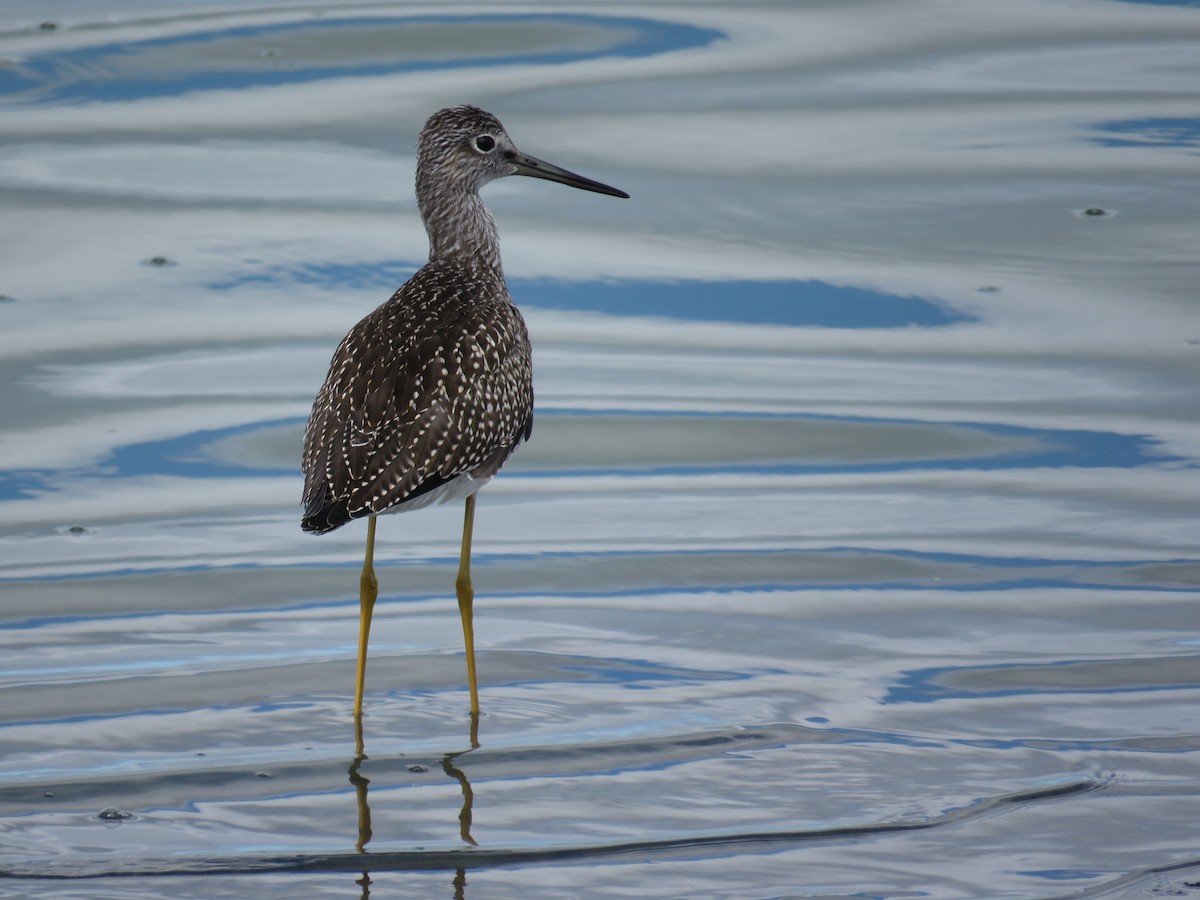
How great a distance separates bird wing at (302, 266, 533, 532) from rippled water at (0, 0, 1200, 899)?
34.2 inches

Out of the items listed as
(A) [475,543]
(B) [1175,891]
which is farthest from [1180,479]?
(B) [1175,891]

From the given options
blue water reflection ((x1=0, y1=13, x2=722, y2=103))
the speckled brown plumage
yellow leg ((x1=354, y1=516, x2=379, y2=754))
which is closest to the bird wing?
the speckled brown plumage

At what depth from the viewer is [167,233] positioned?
39.9 feet

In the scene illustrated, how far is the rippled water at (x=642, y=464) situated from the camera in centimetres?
616

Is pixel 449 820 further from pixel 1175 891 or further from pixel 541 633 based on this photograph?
pixel 1175 891

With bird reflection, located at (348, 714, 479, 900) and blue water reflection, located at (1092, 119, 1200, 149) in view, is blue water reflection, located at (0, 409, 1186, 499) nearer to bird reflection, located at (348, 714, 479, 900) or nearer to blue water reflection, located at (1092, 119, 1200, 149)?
bird reflection, located at (348, 714, 479, 900)

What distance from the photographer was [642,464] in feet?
32.7

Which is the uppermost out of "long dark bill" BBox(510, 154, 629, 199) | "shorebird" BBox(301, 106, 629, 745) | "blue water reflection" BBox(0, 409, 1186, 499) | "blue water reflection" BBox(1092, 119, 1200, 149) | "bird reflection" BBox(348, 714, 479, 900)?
"blue water reflection" BBox(1092, 119, 1200, 149)

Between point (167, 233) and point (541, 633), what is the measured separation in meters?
5.44

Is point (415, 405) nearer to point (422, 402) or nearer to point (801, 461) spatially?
point (422, 402)

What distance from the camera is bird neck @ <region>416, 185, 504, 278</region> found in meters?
8.23

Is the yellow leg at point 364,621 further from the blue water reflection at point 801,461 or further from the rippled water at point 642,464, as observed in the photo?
the blue water reflection at point 801,461

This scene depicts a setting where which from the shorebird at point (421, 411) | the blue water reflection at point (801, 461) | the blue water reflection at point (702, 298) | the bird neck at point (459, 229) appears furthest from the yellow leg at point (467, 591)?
the blue water reflection at point (702, 298)

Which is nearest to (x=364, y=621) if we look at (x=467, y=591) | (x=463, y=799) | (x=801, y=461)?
(x=467, y=591)
